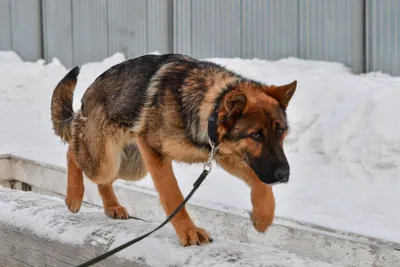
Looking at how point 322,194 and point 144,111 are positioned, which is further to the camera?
point 322,194

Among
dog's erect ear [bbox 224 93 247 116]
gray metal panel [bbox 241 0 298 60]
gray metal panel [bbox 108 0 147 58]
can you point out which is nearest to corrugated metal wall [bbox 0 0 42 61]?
gray metal panel [bbox 108 0 147 58]

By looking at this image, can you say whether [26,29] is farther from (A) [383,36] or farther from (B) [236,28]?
(A) [383,36]

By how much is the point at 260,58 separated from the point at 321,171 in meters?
2.89

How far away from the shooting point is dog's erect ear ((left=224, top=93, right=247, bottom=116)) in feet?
12.3

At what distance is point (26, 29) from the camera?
1432cm

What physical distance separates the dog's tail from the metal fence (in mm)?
4191

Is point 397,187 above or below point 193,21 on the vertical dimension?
below

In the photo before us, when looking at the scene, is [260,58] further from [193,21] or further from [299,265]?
[299,265]

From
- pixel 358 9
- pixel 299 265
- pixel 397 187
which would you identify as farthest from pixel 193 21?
pixel 299 265

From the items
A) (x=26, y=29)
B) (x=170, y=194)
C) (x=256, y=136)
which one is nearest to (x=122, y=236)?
(x=170, y=194)

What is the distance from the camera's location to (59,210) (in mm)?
4449

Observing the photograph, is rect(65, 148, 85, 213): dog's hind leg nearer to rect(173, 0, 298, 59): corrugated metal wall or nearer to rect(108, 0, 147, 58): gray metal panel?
rect(173, 0, 298, 59): corrugated metal wall

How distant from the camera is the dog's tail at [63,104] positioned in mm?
5234

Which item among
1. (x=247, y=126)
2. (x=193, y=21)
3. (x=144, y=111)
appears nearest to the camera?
(x=247, y=126)
